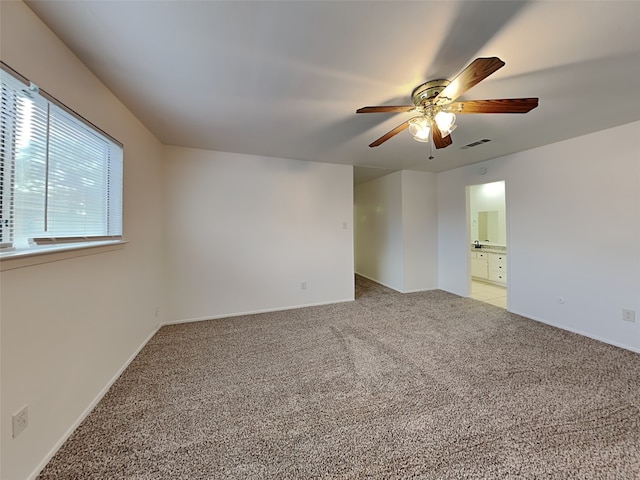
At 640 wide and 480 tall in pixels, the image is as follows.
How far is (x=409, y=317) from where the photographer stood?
3.40 metres

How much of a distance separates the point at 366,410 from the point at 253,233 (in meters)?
2.64

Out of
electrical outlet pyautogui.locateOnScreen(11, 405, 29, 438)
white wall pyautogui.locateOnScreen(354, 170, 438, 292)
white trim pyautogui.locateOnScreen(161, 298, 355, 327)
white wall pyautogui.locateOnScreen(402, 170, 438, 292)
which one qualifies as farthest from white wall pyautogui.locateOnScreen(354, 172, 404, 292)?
electrical outlet pyautogui.locateOnScreen(11, 405, 29, 438)

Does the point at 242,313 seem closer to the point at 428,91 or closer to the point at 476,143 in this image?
the point at 428,91

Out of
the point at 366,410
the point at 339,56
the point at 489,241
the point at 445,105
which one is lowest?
the point at 366,410

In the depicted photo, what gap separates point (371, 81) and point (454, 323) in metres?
3.02

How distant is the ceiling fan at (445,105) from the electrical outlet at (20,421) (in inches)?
97.3

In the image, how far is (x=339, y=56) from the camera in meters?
1.48

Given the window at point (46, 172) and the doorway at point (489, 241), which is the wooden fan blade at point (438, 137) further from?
the doorway at point (489, 241)

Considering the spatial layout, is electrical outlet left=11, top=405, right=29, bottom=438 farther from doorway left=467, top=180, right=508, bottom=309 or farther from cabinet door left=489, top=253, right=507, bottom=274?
cabinet door left=489, top=253, right=507, bottom=274

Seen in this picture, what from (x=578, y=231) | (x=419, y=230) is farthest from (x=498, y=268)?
(x=578, y=231)

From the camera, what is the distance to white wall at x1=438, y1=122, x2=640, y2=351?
252cm

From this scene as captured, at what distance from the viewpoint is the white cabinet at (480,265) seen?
17.7 feet

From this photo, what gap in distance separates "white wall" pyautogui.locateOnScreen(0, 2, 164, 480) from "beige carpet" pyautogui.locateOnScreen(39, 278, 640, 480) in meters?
0.20

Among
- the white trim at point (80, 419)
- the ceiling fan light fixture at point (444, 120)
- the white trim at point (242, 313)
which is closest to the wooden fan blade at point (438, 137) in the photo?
the ceiling fan light fixture at point (444, 120)
